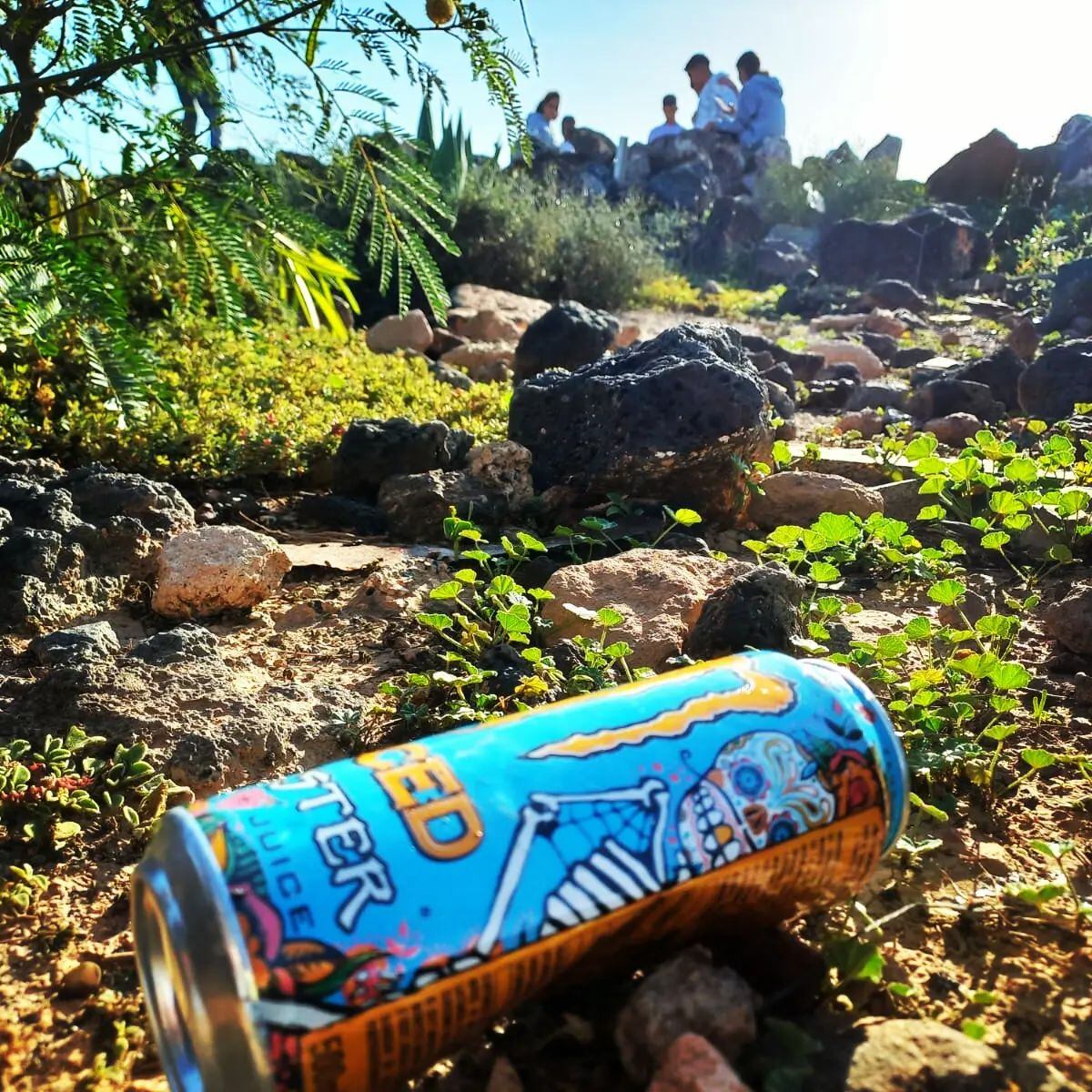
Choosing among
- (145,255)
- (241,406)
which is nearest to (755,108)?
(241,406)

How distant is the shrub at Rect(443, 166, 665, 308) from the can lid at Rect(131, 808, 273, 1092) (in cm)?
937

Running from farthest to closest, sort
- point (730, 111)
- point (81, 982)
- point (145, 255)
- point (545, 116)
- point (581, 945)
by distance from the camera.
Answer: point (730, 111) < point (545, 116) < point (145, 255) < point (81, 982) < point (581, 945)

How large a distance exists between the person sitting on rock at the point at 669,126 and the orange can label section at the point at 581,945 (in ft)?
69.2

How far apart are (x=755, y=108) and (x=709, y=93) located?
1026 mm

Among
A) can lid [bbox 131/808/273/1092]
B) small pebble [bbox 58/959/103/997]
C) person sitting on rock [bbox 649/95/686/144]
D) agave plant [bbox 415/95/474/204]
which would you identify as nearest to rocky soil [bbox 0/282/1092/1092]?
small pebble [bbox 58/959/103/997]

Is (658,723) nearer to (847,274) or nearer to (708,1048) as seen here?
(708,1048)

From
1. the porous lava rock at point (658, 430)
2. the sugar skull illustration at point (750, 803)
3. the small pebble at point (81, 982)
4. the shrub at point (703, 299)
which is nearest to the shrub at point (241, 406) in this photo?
the porous lava rock at point (658, 430)

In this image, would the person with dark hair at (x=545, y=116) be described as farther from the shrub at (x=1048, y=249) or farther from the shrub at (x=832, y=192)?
the shrub at (x=1048, y=249)

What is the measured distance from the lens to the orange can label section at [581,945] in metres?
1.00

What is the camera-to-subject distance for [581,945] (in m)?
1.11

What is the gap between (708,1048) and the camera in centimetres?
108

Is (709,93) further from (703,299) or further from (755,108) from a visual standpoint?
(703,299)

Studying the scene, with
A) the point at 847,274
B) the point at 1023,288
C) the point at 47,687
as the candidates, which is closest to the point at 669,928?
the point at 47,687

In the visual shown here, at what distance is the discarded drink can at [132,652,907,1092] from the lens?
0.98m
